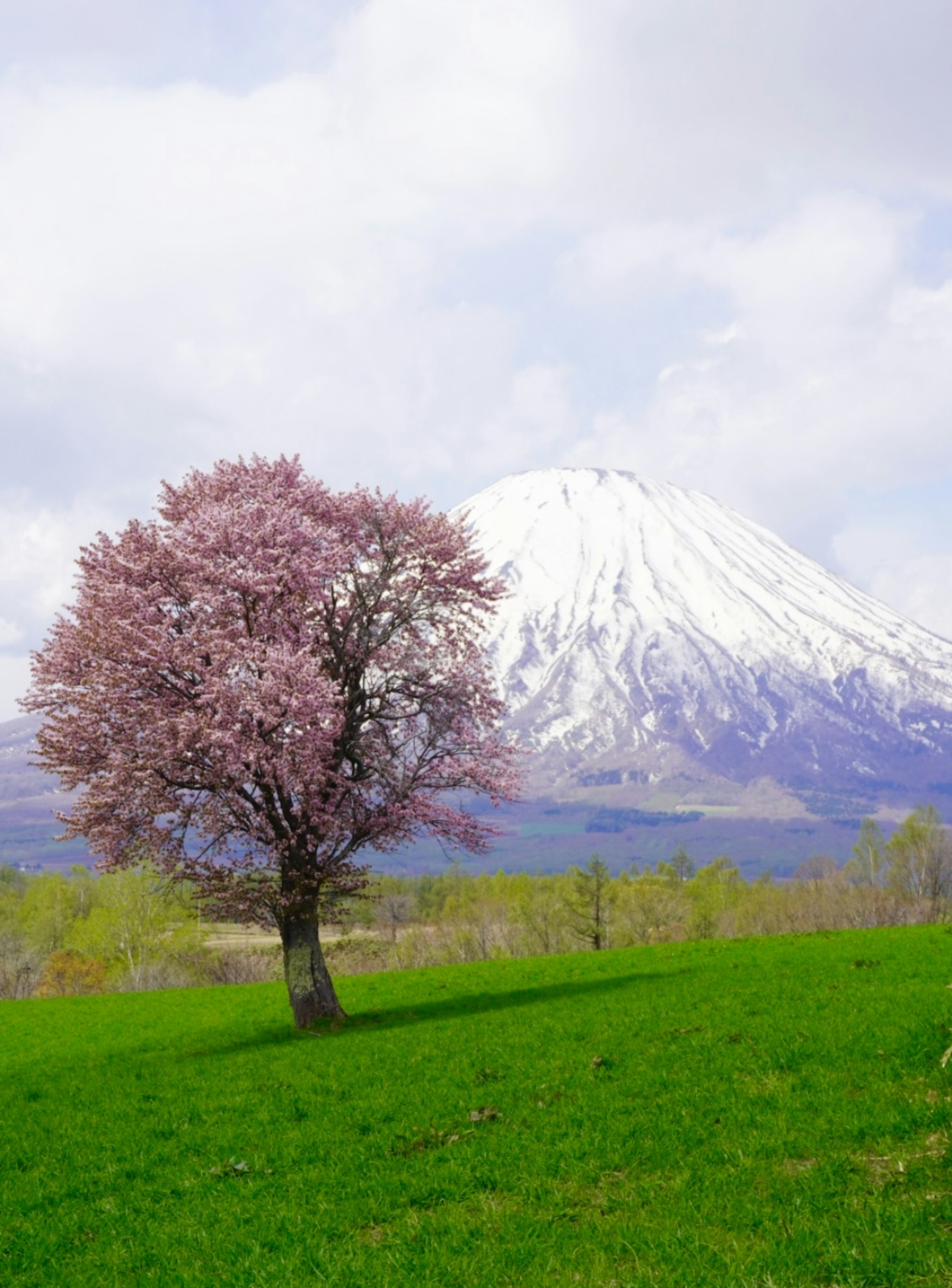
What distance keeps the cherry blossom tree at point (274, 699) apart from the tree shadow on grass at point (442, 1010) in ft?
4.09

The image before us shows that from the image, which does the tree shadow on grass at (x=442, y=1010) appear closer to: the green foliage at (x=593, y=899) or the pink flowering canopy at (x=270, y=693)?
the pink flowering canopy at (x=270, y=693)

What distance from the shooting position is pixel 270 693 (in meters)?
21.9

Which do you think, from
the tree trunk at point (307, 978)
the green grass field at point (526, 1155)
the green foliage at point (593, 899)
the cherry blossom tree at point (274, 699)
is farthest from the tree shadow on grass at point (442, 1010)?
the green foliage at point (593, 899)

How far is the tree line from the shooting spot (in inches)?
3019

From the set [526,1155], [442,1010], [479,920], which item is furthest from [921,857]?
[526,1155]

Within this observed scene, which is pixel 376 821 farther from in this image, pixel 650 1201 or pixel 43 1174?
pixel 650 1201

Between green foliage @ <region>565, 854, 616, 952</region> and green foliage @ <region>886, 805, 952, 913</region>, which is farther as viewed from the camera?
green foliage @ <region>886, 805, 952, 913</region>

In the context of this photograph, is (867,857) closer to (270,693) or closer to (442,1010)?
(442,1010)

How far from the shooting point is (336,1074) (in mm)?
17141

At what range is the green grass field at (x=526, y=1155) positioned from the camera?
8.05 meters

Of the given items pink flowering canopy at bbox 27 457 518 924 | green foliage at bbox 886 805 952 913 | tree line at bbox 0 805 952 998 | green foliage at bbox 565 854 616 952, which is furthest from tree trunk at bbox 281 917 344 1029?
green foliage at bbox 886 805 952 913

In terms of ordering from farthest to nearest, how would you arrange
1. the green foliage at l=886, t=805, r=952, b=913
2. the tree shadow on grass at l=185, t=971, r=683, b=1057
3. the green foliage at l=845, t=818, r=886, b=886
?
1. the green foliage at l=845, t=818, r=886, b=886
2. the green foliage at l=886, t=805, r=952, b=913
3. the tree shadow on grass at l=185, t=971, r=683, b=1057

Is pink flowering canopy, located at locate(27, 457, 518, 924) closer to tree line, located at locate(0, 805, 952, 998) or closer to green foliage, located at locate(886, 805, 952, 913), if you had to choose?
tree line, located at locate(0, 805, 952, 998)

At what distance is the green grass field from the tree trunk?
3786 millimetres
